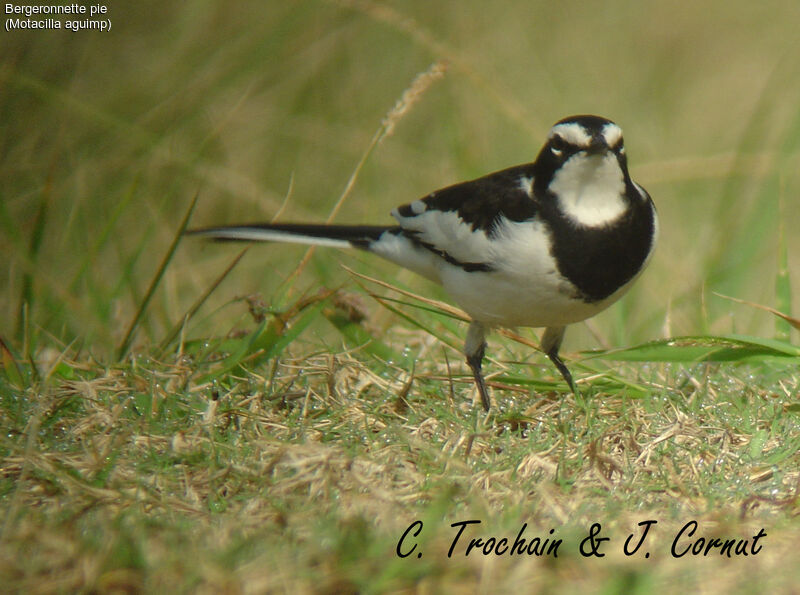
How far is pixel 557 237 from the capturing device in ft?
9.62

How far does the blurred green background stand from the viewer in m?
4.51

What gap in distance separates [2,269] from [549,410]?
3479 millimetres

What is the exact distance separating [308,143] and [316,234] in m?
2.58

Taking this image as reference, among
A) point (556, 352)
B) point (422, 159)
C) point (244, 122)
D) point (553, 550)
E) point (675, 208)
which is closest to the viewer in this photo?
point (553, 550)

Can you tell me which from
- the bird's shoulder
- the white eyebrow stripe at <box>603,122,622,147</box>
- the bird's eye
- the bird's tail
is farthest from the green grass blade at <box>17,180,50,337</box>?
the white eyebrow stripe at <box>603,122,622,147</box>

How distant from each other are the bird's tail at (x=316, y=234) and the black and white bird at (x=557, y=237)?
607 millimetres

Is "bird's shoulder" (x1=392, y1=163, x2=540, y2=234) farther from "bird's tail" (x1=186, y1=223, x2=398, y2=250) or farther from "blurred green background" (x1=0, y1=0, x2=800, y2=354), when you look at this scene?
"blurred green background" (x1=0, y1=0, x2=800, y2=354)

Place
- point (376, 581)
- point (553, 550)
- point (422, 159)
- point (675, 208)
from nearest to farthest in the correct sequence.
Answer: point (376, 581) → point (553, 550) → point (422, 159) → point (675, 208)

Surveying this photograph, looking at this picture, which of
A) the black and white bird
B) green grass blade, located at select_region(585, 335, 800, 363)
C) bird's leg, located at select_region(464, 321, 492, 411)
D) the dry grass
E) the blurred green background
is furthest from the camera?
the blurred green background

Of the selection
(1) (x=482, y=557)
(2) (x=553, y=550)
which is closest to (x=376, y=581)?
(1) (x=482, y=557)

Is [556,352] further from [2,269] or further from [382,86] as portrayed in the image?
[382,86]

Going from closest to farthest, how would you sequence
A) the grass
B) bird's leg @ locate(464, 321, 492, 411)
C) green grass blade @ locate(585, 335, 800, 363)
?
the grass → green grass blade @ locate(585, 335, 800, 363) → bird's leg @ locate(464, 321, 492, 411)

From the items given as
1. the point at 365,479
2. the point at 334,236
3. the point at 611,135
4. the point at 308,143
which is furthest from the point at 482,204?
the point at 308,143

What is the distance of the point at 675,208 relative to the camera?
7.12 meters
